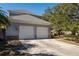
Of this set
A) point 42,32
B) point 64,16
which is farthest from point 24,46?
point 64,16

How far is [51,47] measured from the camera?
7.62 metres

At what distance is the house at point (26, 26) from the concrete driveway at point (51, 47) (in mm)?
199

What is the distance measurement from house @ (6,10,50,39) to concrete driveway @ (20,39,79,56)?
0.20 metres

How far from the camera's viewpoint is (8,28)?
298 inches

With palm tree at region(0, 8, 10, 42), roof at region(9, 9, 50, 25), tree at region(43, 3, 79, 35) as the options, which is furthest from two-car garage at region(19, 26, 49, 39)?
palm tree at region(0, 8, 10, 42)

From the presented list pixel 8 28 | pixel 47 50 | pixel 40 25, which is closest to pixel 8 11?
pixel 8 28

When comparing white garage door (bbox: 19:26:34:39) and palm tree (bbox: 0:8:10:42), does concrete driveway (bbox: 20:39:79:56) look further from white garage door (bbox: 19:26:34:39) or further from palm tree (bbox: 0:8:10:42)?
palm tree (bbox: 0:8:10:42)

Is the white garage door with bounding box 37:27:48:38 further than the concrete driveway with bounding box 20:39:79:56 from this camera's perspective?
Yes

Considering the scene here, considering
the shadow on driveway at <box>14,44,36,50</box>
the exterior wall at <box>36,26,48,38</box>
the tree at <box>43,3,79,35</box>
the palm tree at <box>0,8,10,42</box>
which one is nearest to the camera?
the palm tree at <box>0,8,10,42</box>

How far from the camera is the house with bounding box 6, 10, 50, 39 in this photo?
7590mm

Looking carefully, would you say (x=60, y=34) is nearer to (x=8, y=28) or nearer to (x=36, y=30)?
(x=36, y=30)

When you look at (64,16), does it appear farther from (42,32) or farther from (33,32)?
(33,32)

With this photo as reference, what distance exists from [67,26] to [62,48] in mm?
613

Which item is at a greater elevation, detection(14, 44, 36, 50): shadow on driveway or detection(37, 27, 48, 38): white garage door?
detection(37, 27, 48, 38): white garage door
